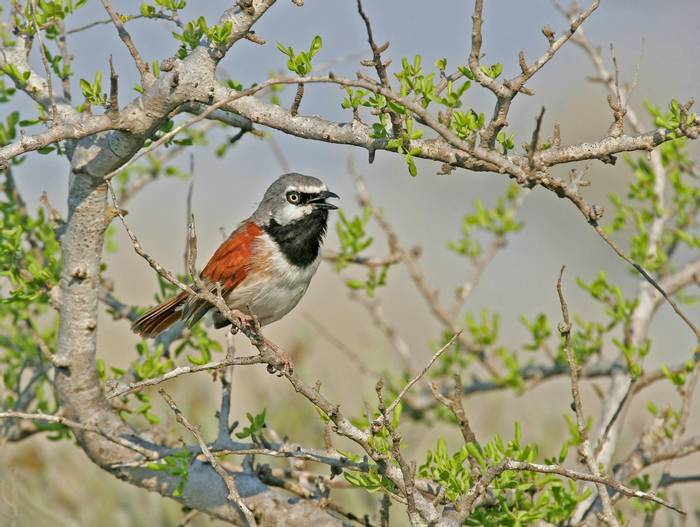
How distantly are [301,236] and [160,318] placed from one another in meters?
0.85

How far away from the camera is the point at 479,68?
325 centimetres

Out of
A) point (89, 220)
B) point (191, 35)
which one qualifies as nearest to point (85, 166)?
point (89, 220)

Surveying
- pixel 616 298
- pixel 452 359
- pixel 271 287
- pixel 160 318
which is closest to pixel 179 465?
pixel 160 318

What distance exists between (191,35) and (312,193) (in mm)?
1722

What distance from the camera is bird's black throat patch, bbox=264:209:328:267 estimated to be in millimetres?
4949

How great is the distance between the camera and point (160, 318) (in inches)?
189

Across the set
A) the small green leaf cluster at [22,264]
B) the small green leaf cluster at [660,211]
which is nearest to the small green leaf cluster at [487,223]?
the small green leaf cluster at [660,211]

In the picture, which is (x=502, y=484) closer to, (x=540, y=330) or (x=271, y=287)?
(x=271, y=287)

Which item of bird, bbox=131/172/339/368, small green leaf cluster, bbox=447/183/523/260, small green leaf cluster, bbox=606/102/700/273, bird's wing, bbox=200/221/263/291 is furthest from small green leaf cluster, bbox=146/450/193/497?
small green leaf cluster, bbox=606/102/700/273

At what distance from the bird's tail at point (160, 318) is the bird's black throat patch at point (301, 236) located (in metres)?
0.60

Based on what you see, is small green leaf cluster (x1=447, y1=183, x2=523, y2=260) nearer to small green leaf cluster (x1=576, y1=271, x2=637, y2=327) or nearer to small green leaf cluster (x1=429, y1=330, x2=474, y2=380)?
small green leaf cluster (x1=429, y1=330, x2=474, y2=380)

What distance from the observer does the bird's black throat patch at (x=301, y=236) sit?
16.2 feet

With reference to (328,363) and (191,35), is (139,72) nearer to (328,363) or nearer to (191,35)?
(191,35)

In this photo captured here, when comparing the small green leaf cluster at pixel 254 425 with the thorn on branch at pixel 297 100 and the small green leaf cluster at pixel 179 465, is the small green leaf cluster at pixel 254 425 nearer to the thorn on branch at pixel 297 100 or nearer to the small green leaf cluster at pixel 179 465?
the small green leaf cluster at pixel 179 465
